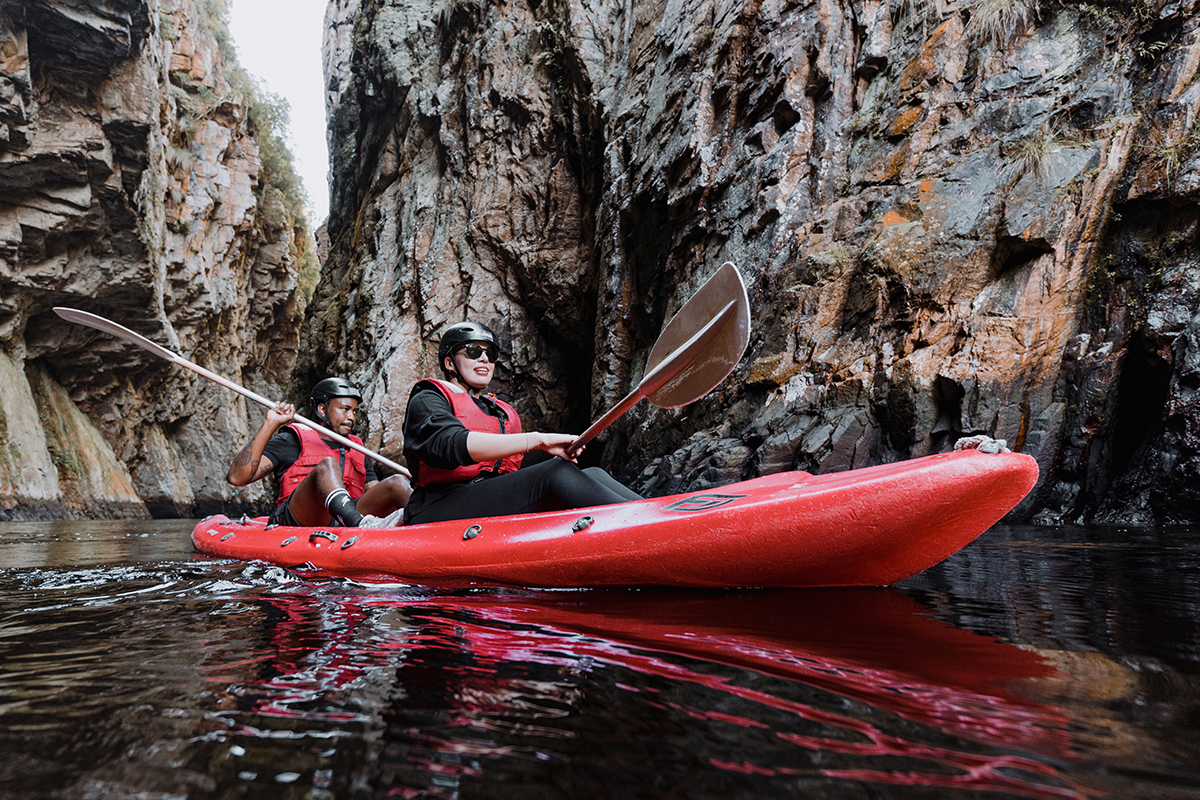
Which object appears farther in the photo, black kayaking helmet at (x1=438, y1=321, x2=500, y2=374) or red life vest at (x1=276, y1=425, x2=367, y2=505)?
red life vest at (x1=276, y1=425, x2=367, y2=505)

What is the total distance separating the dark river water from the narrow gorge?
3.25 meters

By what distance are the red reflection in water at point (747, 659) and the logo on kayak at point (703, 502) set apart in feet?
0.84

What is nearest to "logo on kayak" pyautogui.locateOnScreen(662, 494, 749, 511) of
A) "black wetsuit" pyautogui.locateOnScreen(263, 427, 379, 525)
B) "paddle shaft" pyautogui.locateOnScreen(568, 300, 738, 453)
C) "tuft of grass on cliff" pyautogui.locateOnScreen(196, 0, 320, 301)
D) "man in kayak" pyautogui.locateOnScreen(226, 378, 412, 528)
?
"paddle shaft" pyautogui.locateOnScreen(568, 300, 738, 453)

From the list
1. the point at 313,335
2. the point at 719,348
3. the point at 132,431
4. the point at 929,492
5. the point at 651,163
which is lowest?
the point at 929,492

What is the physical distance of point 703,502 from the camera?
2031 millimetres

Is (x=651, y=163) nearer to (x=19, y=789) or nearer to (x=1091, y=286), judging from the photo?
(x=1091, y=286)

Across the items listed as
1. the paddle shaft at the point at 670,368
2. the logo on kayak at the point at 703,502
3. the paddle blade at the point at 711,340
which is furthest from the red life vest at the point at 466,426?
the logo on kayak at the point at 703,502

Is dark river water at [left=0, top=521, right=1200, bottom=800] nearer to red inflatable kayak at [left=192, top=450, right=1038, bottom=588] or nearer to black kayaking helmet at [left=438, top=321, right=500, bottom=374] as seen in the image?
red inflatable kayak at [left=192, top=450, right=1038, bottom=588]

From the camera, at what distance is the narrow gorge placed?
477 cm

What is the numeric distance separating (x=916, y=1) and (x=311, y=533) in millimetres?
7161

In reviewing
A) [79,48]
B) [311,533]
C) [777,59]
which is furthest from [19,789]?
[79,48]

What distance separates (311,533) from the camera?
306cm

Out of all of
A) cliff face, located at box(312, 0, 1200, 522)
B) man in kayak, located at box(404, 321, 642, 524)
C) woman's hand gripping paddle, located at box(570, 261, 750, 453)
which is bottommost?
man in kayak, located at box(404, 321, 642, 524)

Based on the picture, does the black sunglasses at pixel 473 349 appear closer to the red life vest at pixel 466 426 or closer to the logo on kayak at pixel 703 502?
the red life vest at pixel 466 426
